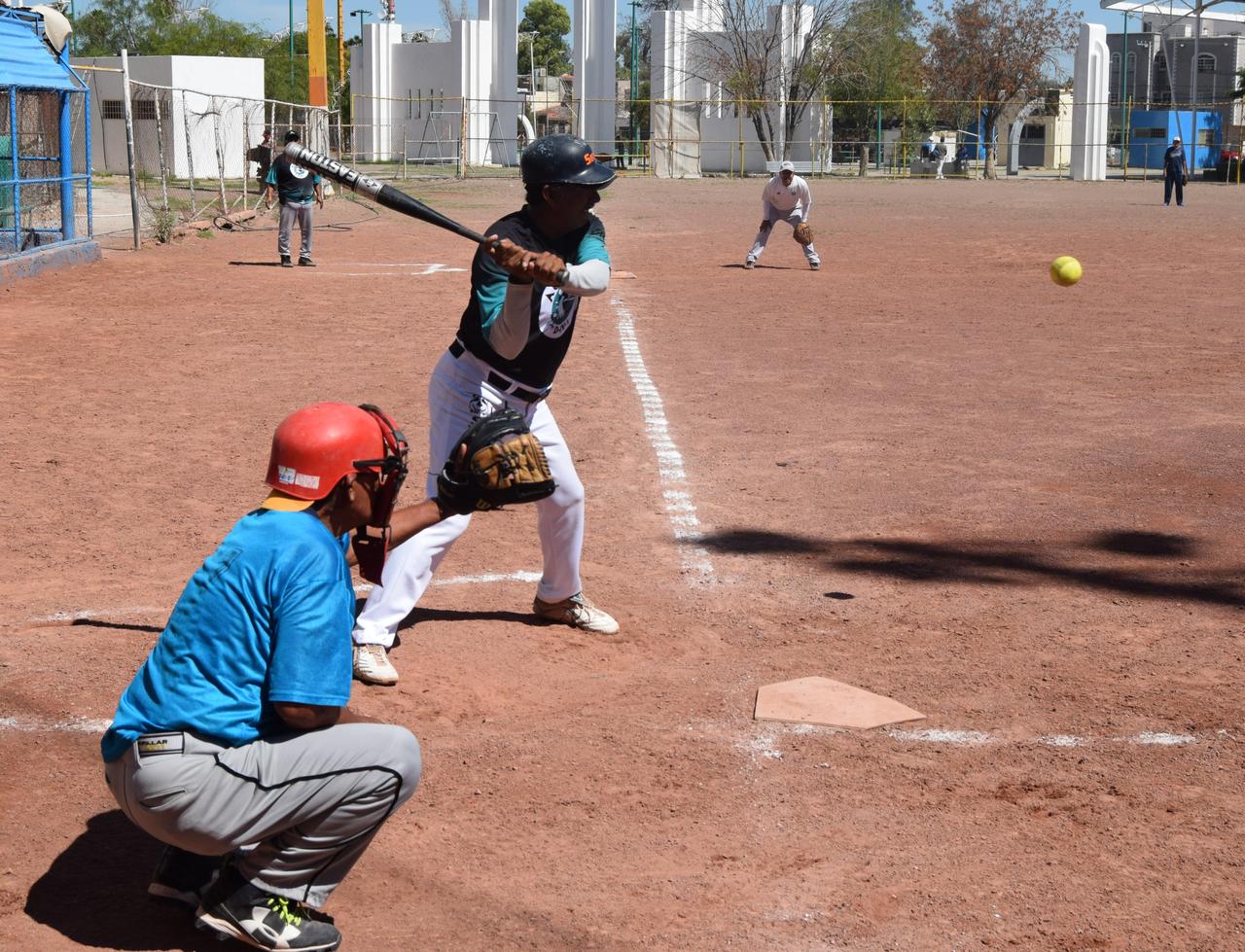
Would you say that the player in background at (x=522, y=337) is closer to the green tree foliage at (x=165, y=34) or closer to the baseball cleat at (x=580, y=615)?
the baseball cleat at (x=580, y=615)

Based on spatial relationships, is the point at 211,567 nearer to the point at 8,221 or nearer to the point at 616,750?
the point at 616,750

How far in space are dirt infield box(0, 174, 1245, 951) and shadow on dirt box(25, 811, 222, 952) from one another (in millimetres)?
12

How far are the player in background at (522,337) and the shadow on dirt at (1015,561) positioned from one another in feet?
6.08

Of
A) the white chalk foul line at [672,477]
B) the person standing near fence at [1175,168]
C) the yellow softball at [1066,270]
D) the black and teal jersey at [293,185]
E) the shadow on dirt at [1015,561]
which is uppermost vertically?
the person standing near fence at [1175,168]

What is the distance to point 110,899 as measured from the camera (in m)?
3.72

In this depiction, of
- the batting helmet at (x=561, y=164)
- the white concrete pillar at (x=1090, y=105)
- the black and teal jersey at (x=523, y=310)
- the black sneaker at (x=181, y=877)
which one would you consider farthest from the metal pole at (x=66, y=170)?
the white concrete pillar at (x=1090, y=105)

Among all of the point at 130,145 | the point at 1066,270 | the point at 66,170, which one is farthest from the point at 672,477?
the point at 130,145

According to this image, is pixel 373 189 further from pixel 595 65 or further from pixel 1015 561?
pixel 595 65

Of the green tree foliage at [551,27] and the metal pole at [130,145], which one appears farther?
the green tree foliage at [551,27]

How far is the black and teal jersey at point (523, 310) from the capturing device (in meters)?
5.20

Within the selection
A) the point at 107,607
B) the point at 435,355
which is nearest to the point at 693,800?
the point at 107,607

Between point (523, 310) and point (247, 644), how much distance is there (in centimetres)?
226

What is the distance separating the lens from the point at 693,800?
4.38 meters

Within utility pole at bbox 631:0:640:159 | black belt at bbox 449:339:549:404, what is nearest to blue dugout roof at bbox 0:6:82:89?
black belt at bbox 449:339:549:404
